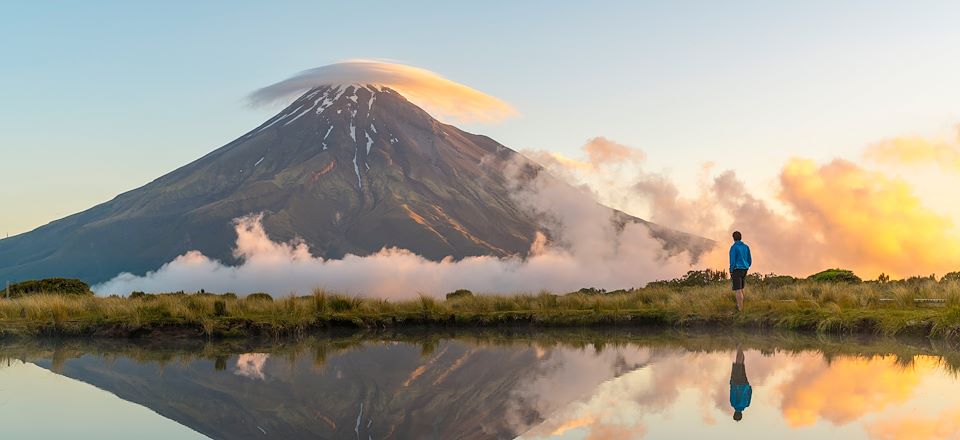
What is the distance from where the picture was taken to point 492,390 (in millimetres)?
9320

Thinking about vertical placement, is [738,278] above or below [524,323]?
above

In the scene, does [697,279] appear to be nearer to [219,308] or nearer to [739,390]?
[219,308]

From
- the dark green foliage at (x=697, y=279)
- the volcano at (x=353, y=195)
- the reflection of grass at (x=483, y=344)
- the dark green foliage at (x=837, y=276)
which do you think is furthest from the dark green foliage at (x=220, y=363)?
the volcano at (x=353, y=195)

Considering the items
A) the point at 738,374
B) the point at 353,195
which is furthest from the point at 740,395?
the point at 353,195

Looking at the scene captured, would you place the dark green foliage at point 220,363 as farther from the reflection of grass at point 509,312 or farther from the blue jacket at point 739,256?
the blue jacket at point 739,256

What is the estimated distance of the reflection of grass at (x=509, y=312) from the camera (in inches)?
628

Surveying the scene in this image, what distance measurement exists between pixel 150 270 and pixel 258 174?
3386 centimetres

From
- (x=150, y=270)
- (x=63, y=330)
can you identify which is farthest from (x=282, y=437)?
(x=150, y=270)

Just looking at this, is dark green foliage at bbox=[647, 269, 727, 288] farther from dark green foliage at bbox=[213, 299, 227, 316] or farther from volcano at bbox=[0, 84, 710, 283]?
volcano at bbox=[0, 84, 710, 283]

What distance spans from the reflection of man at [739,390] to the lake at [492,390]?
0.10 ft

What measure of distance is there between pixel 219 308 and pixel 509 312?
581 centimetres

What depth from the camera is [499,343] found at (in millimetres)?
14547

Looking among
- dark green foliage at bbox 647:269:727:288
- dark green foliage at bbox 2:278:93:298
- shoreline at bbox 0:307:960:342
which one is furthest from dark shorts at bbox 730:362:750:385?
dark green foliage at bbox 2:278:93:298

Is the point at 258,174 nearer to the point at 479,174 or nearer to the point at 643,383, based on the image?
the point at 479,174
